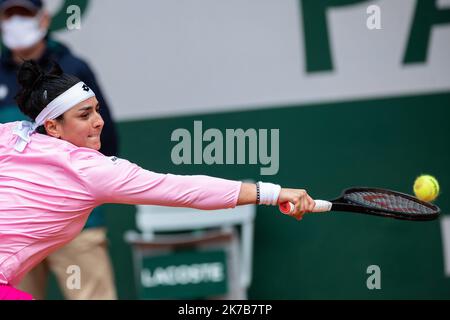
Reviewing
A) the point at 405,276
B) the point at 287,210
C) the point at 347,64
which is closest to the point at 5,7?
the point at 347,64

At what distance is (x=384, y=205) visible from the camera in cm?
376

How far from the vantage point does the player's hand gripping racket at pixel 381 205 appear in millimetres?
3568

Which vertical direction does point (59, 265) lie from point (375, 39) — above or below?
below

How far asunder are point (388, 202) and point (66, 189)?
1.24 m

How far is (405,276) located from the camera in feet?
18.4

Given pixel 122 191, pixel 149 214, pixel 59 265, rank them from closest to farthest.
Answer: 1. pixel 122 191
2. pixel 59 265
3. pixel 149 214

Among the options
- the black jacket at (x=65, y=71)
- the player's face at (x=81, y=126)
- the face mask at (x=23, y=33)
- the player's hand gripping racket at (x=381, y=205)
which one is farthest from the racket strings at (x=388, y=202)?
the face mask at (x=23, y=33)

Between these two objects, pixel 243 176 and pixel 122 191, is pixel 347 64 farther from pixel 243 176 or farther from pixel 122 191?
pixel 122 191

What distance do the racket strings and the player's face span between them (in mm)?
933

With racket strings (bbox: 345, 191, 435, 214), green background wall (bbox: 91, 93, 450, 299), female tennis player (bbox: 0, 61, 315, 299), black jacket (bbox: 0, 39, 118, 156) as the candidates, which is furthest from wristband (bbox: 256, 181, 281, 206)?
green background wall (bbox: 91, 93, 450, 299)

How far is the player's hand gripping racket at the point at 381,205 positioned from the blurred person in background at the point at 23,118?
1.32m

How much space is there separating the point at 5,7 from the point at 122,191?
6.57ft

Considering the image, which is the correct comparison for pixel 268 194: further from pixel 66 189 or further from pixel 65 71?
pixel 65 71
